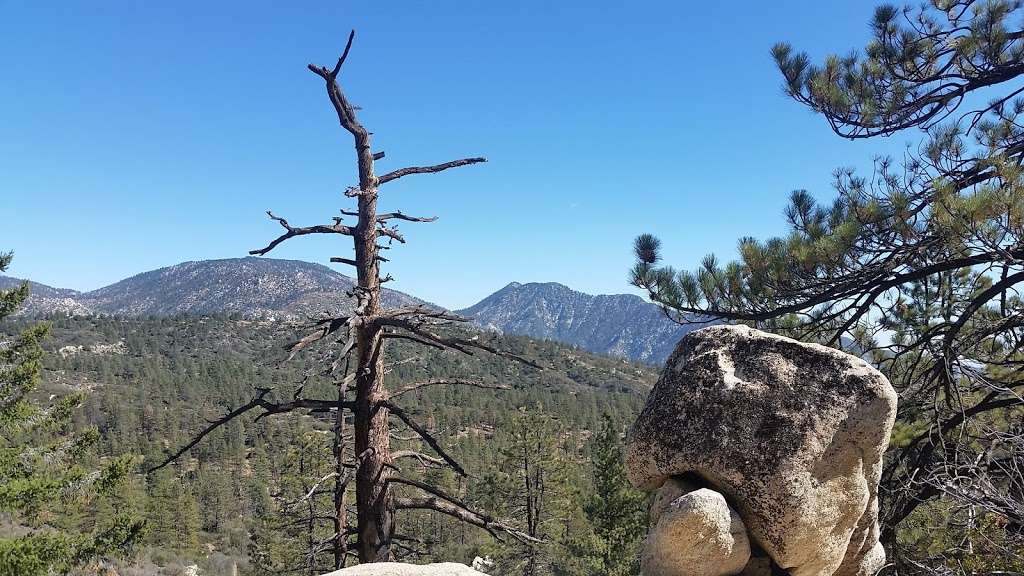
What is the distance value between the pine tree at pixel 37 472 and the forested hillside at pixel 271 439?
2147 millimetres

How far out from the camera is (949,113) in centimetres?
657

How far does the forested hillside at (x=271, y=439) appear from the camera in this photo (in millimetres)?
25906

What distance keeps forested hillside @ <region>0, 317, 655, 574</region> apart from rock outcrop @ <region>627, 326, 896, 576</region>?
162 centimetres

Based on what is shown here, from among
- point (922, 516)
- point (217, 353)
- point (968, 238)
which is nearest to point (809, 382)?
point (968, 238)

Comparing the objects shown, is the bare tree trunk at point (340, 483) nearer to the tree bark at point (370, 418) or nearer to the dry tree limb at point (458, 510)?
the tree bark at point (370, 418)

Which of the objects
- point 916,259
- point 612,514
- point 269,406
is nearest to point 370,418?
point 269,406

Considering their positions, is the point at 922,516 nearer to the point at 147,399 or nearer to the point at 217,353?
the point at 147,399

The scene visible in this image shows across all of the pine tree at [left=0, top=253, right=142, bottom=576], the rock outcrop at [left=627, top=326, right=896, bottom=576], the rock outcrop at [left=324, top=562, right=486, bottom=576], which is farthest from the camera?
the pine tree at [left=0, top=253, right=142, bottom=576]

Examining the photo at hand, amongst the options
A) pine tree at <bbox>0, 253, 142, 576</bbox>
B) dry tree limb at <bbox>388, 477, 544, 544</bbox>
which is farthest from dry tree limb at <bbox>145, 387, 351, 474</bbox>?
pine tree at <bbox>0, 253, 142, 576</bbox>

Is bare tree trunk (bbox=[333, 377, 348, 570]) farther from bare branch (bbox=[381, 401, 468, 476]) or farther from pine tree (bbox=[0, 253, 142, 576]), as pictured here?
pine tree (bbox=[0, 253, 142, 576])

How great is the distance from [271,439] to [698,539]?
85.2 m

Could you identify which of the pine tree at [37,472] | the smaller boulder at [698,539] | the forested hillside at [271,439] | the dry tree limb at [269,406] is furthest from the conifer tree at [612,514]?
the smaller boulder at [698,539]

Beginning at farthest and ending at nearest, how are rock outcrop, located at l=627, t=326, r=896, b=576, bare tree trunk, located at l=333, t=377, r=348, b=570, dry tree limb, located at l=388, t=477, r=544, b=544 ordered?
dry tree limb, located at l=388, t=477, r=544, b=544
bare tree trunk, located at l=333, t=377, r=348, b=570
rock outcrop, located at l=627, t=326, r=896, b=576

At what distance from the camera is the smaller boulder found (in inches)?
146
